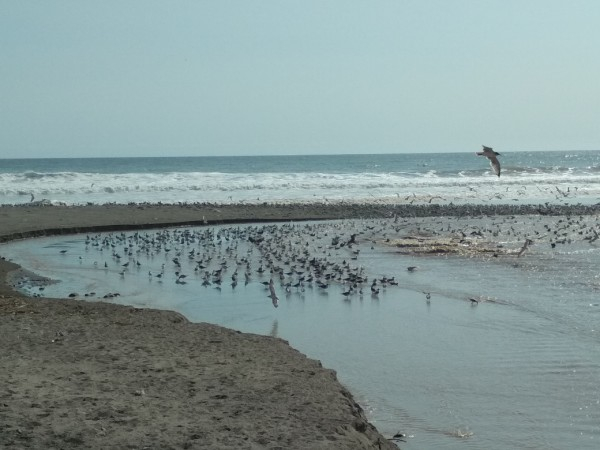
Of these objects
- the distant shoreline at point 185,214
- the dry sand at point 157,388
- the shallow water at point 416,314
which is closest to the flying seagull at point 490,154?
the shallow water at point 416,314

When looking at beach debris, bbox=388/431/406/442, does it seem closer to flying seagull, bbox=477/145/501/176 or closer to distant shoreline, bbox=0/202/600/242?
flying seagull, bbox=477/145/501/176

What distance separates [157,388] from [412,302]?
7.96 metres

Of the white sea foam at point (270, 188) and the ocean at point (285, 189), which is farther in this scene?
the white sea foam at point (270, 188)

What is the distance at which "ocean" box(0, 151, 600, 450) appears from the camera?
29.6 feet

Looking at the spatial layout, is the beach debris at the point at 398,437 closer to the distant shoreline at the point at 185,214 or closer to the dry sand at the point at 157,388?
the dry sand at the point at 157,388

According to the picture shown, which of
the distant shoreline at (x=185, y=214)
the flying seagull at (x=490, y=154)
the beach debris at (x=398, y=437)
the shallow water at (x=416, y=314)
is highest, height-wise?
the flying seagull at (x=490, y=154)

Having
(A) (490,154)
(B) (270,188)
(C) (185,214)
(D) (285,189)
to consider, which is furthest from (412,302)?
(B) (270,188)

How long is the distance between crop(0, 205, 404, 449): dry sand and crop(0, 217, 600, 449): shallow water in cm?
92

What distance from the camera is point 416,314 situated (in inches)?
563

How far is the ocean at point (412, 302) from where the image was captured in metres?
9.01

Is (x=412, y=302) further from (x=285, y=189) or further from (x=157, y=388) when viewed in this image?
(x=285, y=189)

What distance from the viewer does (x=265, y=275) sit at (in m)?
18.8

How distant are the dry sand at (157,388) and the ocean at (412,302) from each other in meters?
0.94

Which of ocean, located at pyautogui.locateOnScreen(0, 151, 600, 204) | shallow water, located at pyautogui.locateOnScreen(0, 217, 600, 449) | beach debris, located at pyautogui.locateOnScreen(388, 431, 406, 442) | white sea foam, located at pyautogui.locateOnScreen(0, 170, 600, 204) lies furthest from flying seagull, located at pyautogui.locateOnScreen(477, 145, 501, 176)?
white sea foam, located at pyautogui.locateOnScreen(0, 170, 600, 204)
